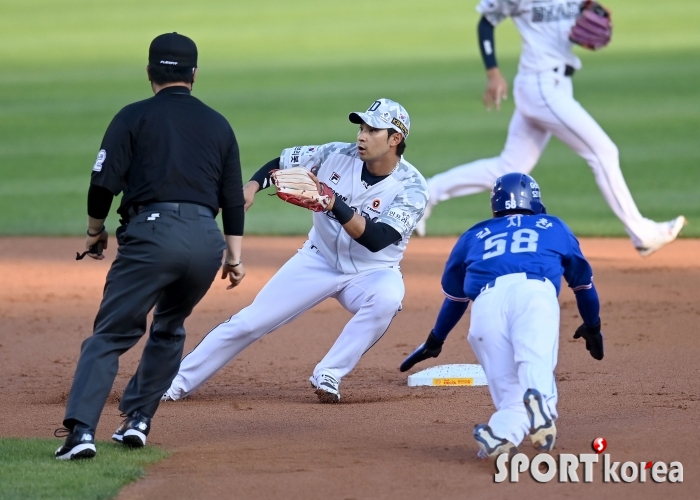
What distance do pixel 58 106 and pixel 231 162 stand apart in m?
17.0

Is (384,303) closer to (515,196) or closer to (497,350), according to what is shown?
(515,196)

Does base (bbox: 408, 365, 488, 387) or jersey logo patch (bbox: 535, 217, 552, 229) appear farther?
base (bbox: 408, 365, 488, 387)

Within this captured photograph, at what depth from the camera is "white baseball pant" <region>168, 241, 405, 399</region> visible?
20.0ft

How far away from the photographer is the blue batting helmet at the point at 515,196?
5.17 metres

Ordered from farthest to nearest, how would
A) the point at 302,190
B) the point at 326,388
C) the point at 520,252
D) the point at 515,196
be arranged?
the point at 326,388
the point at 302,190
the point at 515,196
the point at 520,252

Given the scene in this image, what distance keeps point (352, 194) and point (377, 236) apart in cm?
71

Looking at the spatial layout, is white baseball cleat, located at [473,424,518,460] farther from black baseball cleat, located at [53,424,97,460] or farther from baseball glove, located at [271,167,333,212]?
black baseball cleat, located at [53,424,97,460]

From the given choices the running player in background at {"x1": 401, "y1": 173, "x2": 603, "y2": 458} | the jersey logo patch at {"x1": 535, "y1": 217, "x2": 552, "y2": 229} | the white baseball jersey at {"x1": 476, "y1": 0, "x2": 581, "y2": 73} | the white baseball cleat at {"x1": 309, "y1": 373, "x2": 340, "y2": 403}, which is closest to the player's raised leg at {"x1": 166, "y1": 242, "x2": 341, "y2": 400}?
the white baseball cleat at {"x1": 309, "y1": 373, "x2": 340, "y2": 403}

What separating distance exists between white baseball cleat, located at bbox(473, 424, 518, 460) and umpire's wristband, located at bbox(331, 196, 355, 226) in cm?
139

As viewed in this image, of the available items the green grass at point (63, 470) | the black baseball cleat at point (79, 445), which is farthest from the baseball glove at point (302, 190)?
the black baseball cleat at point (79, 445)

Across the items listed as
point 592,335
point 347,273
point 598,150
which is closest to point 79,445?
point 347,273

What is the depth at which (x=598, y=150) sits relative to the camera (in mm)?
9516

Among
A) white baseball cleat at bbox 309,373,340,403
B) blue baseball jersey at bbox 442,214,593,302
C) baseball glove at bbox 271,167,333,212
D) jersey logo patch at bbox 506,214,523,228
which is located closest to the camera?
blue baseball jersey at bbox 442,214,593,302

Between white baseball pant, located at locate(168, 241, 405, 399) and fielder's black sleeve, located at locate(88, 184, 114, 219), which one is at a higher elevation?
fielder's black sleeve, located at locate(88, 184, 114, 219)
